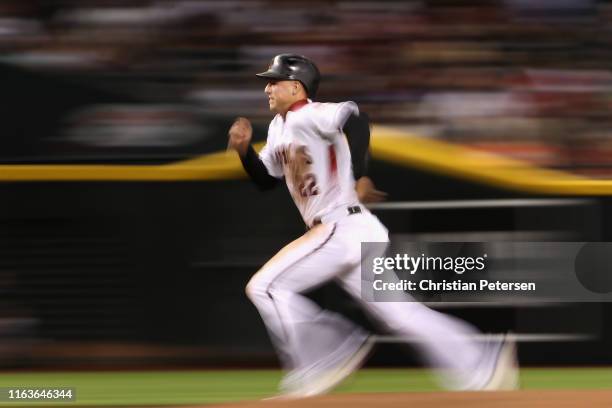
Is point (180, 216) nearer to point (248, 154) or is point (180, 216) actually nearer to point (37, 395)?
point (248, 154)

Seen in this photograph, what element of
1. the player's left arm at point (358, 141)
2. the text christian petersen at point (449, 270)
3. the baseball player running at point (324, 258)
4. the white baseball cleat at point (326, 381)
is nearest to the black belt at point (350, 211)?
the baseball player running at point (324, 258)

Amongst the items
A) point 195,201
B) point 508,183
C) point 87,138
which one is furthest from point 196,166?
point 508,183

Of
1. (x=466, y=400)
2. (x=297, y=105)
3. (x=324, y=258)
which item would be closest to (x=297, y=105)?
(x=297, y=105)

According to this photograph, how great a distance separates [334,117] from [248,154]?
0.49 metres

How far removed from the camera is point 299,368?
5406 millimetres

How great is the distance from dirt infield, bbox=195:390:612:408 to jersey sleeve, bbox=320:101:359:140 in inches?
58.2

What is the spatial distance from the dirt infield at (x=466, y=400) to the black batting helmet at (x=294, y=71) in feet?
5.94

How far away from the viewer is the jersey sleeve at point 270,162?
567 centimetres

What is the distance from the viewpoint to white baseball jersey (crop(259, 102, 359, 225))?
5422 mm

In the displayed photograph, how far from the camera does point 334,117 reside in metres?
5.40

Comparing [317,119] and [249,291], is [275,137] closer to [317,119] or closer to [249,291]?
[317,119]

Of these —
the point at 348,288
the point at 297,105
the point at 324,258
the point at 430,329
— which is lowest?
the point at 430,329

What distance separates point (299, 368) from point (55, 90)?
2.71 m

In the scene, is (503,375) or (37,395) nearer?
(503,375)
